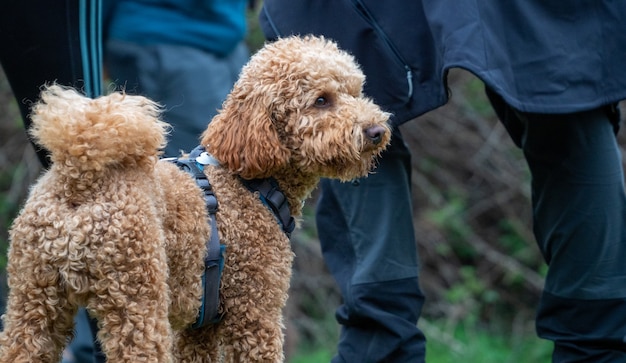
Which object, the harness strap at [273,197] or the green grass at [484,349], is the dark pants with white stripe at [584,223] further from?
the green grass at [484,349]

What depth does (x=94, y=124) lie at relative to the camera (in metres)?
2.32

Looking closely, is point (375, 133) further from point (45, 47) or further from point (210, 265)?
point (45, 47)

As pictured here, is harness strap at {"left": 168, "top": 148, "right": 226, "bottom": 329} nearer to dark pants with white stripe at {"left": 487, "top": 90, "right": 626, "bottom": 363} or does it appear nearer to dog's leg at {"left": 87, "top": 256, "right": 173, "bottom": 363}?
dog's leg at {"left": 87, "top": 256, "right": 173, "bottom": 363}

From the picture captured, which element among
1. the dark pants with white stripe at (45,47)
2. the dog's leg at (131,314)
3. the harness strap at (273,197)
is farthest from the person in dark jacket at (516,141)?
the dog's leg at (131,314)

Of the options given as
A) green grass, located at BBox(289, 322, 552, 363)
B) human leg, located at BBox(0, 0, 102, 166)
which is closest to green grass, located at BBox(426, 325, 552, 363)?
green grass, located at BBox(289, 322, 552, 363)

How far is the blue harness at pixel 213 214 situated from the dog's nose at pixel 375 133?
32 centimetres

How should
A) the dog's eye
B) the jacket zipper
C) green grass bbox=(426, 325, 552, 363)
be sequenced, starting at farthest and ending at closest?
1. green grass bbox=(426, 325, 552, 363)
2. the jacket zipper
3. the dog's eye

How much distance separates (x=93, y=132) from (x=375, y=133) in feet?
2.89

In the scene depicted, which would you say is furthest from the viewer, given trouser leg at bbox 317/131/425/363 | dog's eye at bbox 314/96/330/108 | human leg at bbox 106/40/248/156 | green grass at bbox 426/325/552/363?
green grass at bbox 426/325/552/363

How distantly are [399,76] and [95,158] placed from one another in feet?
3.97

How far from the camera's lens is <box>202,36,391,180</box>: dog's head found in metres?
2.70

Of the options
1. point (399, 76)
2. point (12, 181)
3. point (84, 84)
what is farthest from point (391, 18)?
point (12, 181)

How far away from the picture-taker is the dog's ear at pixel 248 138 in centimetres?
267

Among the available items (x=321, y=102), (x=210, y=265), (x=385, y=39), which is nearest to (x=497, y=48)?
(x=385, y=39)
